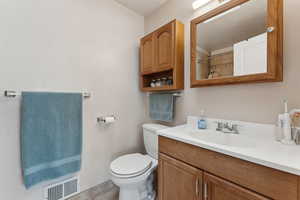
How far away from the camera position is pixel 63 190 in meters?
1.39

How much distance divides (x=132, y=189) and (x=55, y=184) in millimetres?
747

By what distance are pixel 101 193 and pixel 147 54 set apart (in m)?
1.73

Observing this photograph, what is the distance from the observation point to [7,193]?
1126 millimetres

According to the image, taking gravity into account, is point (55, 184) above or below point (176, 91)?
below

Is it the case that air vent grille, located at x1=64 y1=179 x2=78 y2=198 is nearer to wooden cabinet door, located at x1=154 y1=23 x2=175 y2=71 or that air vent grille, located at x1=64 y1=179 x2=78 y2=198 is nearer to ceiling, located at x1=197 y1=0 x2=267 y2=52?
wooden cabinet door, located at x1=154 y1=23 x2=175 y2=71

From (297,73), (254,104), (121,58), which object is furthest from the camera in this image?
(121,58)

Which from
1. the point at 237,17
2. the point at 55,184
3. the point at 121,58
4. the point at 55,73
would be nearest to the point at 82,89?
the point at 55,73

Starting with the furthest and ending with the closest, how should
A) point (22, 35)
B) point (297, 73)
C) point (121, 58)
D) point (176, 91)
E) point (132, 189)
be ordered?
point (121, 58), point (176, 91), point (132, 189), point (22, 35), point (297, 73)

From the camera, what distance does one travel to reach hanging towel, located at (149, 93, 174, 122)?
1.63 m

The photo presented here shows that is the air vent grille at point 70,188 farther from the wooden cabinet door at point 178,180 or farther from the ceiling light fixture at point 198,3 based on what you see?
the ceiling light fixture at point 198,3

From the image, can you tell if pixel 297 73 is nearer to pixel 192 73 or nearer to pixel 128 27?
pixel 192 73

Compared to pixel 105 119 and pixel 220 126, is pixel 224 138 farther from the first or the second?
pixel 105 119

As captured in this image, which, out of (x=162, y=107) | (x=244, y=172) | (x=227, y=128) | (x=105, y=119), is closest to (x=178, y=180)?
(x=244, y=172)

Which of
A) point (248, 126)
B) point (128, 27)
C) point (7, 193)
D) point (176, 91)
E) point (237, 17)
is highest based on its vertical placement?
point (128, 27)
